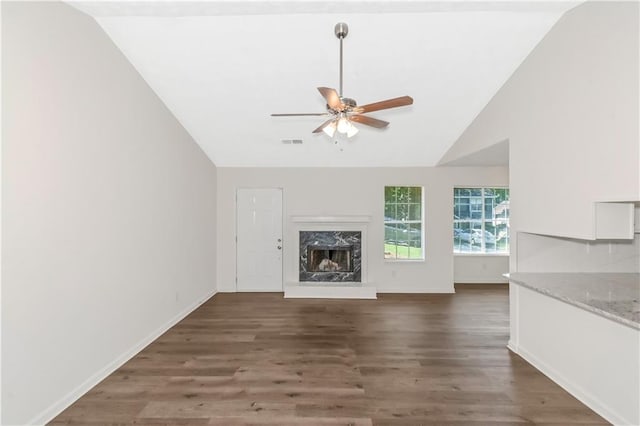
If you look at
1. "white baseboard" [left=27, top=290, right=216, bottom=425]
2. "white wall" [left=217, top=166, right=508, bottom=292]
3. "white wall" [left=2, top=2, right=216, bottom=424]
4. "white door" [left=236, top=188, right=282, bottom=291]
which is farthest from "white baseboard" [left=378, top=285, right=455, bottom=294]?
"white wall" [left=2, top=2, right=216, bottom=424]

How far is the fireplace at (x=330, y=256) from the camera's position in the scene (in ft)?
19.5

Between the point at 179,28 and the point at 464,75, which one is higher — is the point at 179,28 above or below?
above

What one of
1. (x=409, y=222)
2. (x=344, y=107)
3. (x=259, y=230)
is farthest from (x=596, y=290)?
(x=259, y=230)

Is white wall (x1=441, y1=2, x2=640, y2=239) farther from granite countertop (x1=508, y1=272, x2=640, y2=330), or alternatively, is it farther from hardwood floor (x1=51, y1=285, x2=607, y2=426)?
hardwood floor (x1=51, y1=285, x2=607, y2=426)

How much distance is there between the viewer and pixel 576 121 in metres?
2.57

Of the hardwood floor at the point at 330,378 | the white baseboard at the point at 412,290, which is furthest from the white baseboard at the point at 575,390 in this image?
the white baseboard at the point at 412,290

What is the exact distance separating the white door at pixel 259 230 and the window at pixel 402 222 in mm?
2175

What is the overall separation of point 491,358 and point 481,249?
391 cm

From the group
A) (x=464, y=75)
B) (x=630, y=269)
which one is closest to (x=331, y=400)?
(x=630, y=269)

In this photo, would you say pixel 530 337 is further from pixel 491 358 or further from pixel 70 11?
pixel 70 11

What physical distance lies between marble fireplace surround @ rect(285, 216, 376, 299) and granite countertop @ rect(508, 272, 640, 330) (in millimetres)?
2850

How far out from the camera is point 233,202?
19.8 feet

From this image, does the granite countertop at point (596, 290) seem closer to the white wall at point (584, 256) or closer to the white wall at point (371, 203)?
the white wall at point (584, 256)

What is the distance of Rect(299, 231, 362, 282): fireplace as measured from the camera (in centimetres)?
594
